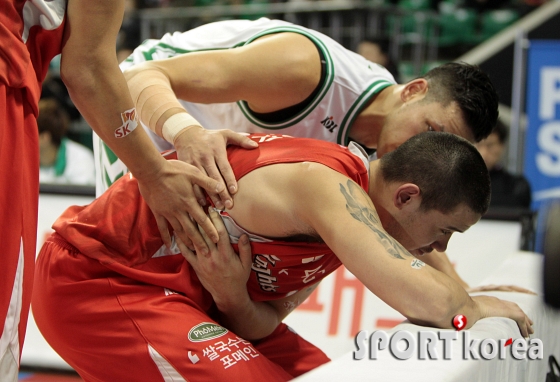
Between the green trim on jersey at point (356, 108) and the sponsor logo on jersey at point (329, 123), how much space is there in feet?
0.08

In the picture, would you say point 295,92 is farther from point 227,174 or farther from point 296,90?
point 227,174

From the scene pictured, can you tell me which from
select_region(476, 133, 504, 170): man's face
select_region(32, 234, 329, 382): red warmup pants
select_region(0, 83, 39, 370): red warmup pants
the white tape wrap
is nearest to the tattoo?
Answer: select_region(32, 234, 329, 382): red warmup pants

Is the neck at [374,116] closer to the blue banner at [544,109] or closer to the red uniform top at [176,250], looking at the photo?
the red uniform top at [176,250]

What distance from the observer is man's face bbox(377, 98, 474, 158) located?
2068 mm

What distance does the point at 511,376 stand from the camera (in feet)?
5.06

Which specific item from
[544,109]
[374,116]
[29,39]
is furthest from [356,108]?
[544,109]

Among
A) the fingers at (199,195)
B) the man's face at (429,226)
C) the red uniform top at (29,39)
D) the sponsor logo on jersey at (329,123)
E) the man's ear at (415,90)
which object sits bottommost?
the man's face at (429,226)

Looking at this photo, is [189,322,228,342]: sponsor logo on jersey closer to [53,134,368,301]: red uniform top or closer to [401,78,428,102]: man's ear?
[53,134,368,301]: red uniform top

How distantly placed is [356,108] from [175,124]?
70cm

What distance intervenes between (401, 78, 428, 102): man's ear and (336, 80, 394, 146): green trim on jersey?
12cm

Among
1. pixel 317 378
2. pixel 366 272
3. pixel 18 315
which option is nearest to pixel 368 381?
pixel 317 378

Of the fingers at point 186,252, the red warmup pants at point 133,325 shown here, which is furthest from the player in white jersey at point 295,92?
the red warmup pants at point 133,325

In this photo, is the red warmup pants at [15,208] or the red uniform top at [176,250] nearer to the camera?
the red warmup pants at [15,208]

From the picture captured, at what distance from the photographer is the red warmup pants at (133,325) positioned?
1572 millimetres
